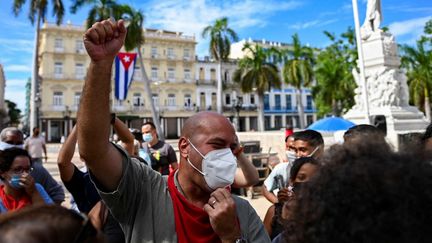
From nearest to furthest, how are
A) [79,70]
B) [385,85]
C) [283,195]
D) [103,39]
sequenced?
1. [103,39]
2. [283,195]
3. [385,85]
4. [79,70]

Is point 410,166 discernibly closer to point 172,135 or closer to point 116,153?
point 116,153

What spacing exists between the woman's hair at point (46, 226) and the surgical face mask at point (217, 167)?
92cm

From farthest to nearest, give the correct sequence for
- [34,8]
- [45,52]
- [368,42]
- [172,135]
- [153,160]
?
[172,135], [45,52], [34,8], [368,42], [153,160]

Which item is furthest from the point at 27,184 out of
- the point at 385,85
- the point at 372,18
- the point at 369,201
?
the point at 372,18

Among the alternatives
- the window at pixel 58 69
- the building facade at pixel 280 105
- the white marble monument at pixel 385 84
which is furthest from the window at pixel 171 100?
the white marble monument at pixel 385 84

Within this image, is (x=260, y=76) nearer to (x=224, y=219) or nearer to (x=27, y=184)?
(x=27, y=184)

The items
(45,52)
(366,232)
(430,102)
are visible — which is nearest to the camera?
(366,232)

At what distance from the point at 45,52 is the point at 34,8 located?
26.5 m

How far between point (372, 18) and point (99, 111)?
13.9 m

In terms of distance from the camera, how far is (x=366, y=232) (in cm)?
84

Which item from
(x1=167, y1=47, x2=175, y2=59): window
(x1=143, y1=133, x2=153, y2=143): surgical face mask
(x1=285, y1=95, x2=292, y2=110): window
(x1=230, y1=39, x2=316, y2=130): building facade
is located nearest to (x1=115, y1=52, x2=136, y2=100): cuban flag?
(x1=143, y1=133, x2=153, y2=143): surgical face mask

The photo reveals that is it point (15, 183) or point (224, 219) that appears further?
point (15, 183)

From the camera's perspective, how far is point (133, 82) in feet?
167

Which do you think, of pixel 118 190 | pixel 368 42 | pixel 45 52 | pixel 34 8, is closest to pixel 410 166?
pixel 118 190
